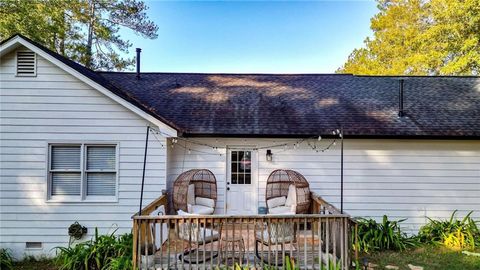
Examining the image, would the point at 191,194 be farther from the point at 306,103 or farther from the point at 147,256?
the point at 306,103

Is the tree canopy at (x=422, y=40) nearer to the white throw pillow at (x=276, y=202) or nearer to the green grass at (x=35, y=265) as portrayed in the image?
the white throw pillow at (x=276, y=202)

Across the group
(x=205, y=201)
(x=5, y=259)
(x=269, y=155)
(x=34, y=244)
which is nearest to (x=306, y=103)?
(x=269, y=155)

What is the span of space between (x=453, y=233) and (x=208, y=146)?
21.7ft

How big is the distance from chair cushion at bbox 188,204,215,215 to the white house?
52cm

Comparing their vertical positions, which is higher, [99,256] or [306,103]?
[306,103]

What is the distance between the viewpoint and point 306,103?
9.69 metres

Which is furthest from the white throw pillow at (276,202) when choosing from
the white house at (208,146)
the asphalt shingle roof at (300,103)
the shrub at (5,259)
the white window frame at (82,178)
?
the shrub at (5,259)

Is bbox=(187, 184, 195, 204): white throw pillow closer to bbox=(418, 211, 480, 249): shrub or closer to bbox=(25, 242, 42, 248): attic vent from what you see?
bbox=(25, 242, 42, 248): attic vent

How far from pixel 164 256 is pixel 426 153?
722 cm

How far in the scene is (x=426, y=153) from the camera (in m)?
8.14

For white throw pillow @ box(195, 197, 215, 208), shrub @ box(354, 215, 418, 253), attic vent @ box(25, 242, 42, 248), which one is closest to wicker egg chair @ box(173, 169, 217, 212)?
white throw pillow @ box(195, 197, 215, 208)

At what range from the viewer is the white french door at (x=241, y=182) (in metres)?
8.46

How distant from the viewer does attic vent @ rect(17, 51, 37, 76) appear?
711cm

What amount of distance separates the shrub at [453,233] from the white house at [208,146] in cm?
28
